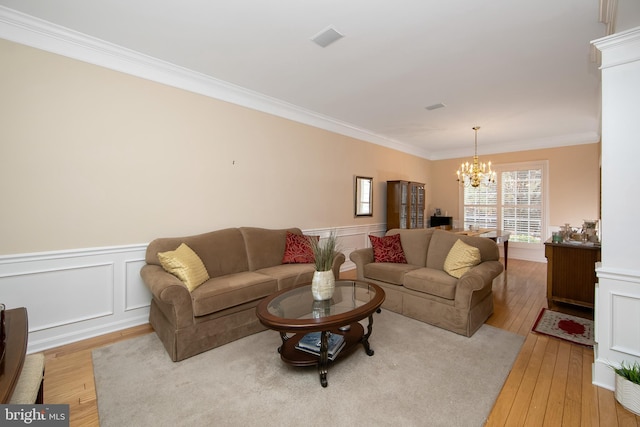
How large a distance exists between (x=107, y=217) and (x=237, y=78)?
2.13m

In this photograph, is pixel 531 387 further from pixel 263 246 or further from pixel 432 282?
pixel 263 246

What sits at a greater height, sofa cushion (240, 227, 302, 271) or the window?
the window

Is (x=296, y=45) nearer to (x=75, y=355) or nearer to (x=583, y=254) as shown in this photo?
(x=75, y=355)

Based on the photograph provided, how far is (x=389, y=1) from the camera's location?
83.7 inches

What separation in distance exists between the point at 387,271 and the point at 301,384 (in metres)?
1.83

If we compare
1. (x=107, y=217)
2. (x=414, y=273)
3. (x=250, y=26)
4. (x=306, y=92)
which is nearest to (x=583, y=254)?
(x=414, y=273)

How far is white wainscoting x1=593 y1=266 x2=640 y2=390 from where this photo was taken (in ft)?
6.34

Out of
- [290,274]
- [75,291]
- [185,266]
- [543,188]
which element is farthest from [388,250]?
[543,188]

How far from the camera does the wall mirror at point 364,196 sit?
559 centimetres

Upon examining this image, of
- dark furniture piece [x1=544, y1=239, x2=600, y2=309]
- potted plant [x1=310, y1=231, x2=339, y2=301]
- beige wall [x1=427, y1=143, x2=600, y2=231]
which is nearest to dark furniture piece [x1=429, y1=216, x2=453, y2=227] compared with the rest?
beige wall [x1=427, y1=143, x2=600, y2=231]

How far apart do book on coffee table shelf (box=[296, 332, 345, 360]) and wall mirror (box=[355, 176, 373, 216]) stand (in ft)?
11.5

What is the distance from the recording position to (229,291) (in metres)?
2.64

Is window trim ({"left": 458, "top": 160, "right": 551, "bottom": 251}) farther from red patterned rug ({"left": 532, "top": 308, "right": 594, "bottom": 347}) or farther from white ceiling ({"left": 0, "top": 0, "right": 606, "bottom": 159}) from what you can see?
red patterned rug ({"left": 532, "top": 308, "right": 594, "bottom": 347})

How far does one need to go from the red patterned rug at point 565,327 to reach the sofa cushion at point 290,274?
2.50 meters
